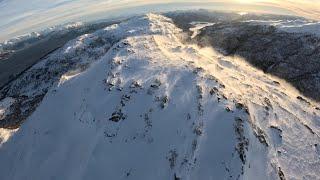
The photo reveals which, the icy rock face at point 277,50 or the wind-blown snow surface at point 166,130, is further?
the icy rock face at point 277,50

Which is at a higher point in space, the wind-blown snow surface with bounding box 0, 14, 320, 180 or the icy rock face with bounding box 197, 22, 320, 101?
the wind-blown snow surface with bounding box 0, 14, 320, 180

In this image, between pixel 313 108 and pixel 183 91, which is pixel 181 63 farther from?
pixel 313 108

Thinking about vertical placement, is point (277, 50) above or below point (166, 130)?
below

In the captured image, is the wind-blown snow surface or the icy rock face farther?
the icy rock face

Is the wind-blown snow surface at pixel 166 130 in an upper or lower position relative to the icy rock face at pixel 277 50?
upper

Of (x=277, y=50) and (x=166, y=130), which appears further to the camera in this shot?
(x=277, y=50)
